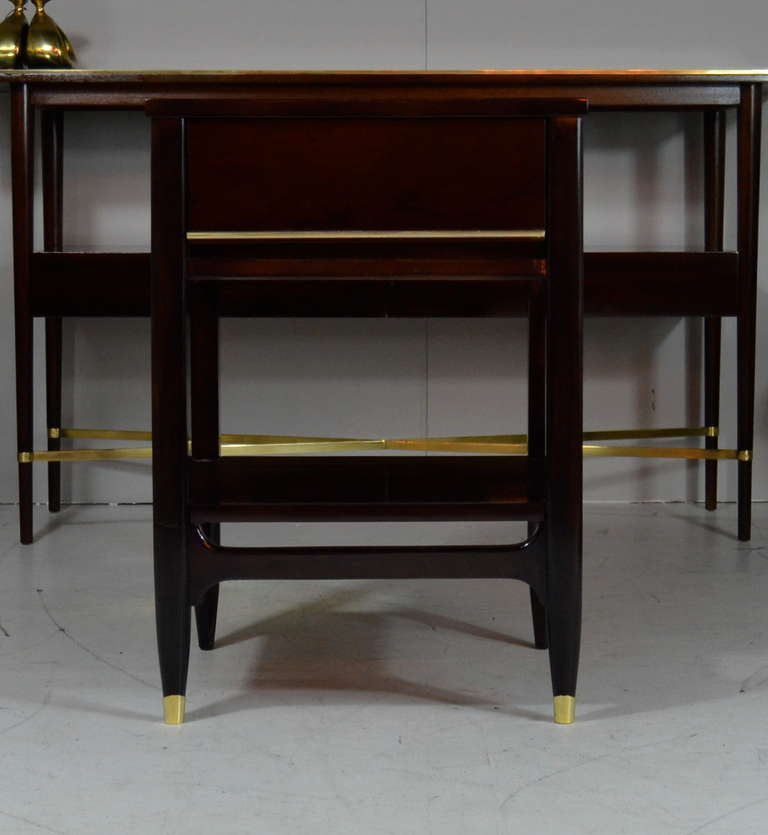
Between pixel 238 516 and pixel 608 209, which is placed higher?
pixel 608 209

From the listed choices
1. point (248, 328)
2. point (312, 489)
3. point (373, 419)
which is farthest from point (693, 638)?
point (248, 328)

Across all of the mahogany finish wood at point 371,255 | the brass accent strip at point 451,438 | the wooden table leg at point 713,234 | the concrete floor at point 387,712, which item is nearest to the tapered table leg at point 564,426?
the mahogany finish wood at point 371,255

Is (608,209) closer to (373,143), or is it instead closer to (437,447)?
(437,447)

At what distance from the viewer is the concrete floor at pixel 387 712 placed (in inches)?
40.2

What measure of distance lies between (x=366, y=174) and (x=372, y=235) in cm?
7

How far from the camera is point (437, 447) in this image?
2449mm

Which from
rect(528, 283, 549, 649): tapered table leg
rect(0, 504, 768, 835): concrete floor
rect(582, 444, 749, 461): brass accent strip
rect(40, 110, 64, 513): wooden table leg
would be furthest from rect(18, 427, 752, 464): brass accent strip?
rect(528, 283, 549, 649): tapered table leg

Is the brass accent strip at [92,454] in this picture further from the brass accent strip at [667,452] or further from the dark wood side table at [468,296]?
the brass accent strip at [667,452]

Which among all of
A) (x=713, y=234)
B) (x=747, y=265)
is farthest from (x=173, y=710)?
(x=713, y=234)

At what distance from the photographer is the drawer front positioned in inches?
47.5

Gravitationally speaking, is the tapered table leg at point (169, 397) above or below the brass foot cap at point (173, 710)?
above

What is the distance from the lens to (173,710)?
4.09ft

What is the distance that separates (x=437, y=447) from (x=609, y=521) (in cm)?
44

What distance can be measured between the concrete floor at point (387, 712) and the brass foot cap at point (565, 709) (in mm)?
14
